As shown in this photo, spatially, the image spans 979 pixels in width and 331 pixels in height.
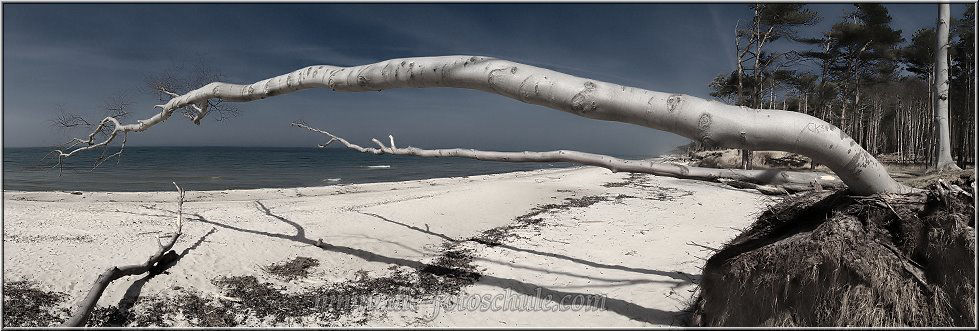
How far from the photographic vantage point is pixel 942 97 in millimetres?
11047

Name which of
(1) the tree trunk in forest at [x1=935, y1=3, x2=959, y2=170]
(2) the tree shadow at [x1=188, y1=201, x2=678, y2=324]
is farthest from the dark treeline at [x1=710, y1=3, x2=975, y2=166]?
(2) the tree shadow at [x1=188, y1=201, x2=678, y2=324]

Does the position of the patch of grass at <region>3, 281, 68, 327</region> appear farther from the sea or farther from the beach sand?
the sea

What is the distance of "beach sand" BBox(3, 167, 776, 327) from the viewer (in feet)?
15.2

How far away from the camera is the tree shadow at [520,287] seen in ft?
14.1

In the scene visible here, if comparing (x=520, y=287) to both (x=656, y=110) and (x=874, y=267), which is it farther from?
(x=656, y=110)

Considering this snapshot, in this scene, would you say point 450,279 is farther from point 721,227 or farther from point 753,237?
point 721,227

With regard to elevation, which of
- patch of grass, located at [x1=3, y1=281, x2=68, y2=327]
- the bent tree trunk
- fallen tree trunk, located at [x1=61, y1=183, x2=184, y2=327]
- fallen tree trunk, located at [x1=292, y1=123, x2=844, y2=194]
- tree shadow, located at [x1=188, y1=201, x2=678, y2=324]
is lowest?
patch of grass, located at [x1=3, y1=281, x2=68, y2=327]

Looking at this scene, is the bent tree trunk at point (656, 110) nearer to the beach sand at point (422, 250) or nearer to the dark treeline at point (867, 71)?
the beach sand at point (422, 250)

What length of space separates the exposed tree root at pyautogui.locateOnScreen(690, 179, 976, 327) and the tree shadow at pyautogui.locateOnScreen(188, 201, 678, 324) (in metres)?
1.05

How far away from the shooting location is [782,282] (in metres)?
3.13

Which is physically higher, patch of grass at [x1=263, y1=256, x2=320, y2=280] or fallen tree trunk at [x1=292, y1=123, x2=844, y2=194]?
fallen tree trunk at [x1=292, y1=123, x2=844, y2=194]

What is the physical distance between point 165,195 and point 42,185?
38.9 ft

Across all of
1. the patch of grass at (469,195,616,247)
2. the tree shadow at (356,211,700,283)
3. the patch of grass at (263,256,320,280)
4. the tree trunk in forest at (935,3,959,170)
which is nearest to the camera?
the tree shadow at (356,211,700,283)

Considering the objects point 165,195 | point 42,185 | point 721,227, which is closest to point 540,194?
point 721,227
